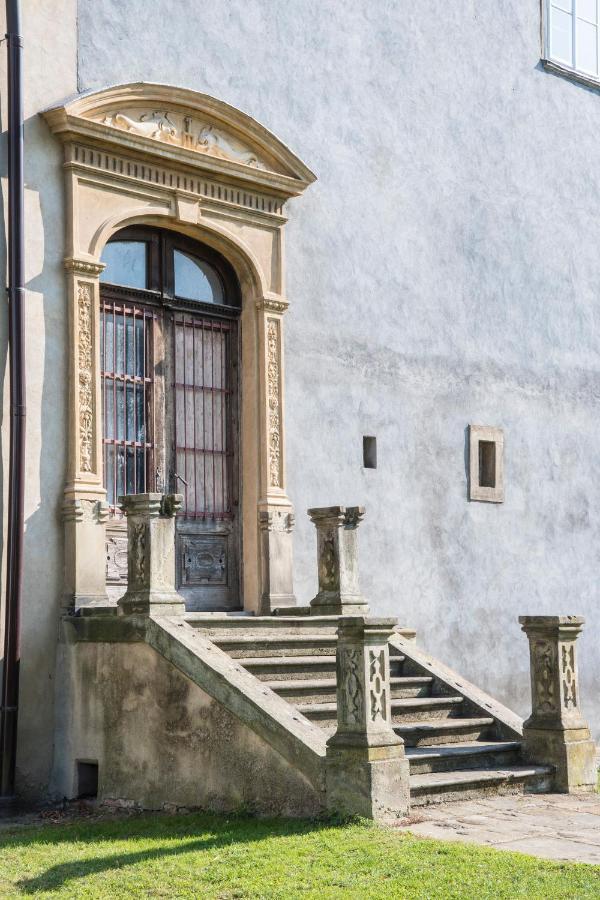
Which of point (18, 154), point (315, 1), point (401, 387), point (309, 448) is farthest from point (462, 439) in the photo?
point (18, 154)

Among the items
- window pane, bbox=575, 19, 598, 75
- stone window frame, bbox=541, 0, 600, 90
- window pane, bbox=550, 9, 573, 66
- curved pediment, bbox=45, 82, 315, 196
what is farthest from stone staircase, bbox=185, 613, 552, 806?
window pane, bbox=575, 19, 598, 75

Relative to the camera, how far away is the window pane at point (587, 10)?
52.3 feet

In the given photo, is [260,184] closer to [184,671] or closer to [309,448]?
[309,448]

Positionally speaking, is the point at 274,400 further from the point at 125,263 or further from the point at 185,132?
the point at 185,132

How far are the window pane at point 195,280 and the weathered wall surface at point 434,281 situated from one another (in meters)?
0.75

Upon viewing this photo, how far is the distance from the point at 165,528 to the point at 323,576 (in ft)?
→ 6.70

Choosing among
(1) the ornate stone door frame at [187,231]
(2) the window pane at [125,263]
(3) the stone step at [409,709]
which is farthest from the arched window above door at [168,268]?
(3) the stone step at [409,709]

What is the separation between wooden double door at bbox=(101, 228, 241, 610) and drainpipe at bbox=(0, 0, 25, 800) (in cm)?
109

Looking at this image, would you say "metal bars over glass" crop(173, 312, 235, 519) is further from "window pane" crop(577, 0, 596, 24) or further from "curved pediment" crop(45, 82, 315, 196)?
"window pane" crop(577, 0, 596, 24)

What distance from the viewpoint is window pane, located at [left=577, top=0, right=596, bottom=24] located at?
15938 millimetres

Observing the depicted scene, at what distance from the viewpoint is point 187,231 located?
38.2ft

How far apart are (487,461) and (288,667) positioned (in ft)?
15.1

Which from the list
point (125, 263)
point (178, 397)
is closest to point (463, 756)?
point (178, 397)

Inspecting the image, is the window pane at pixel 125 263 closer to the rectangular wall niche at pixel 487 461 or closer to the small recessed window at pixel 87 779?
the small recessed window at pixel 87 779
